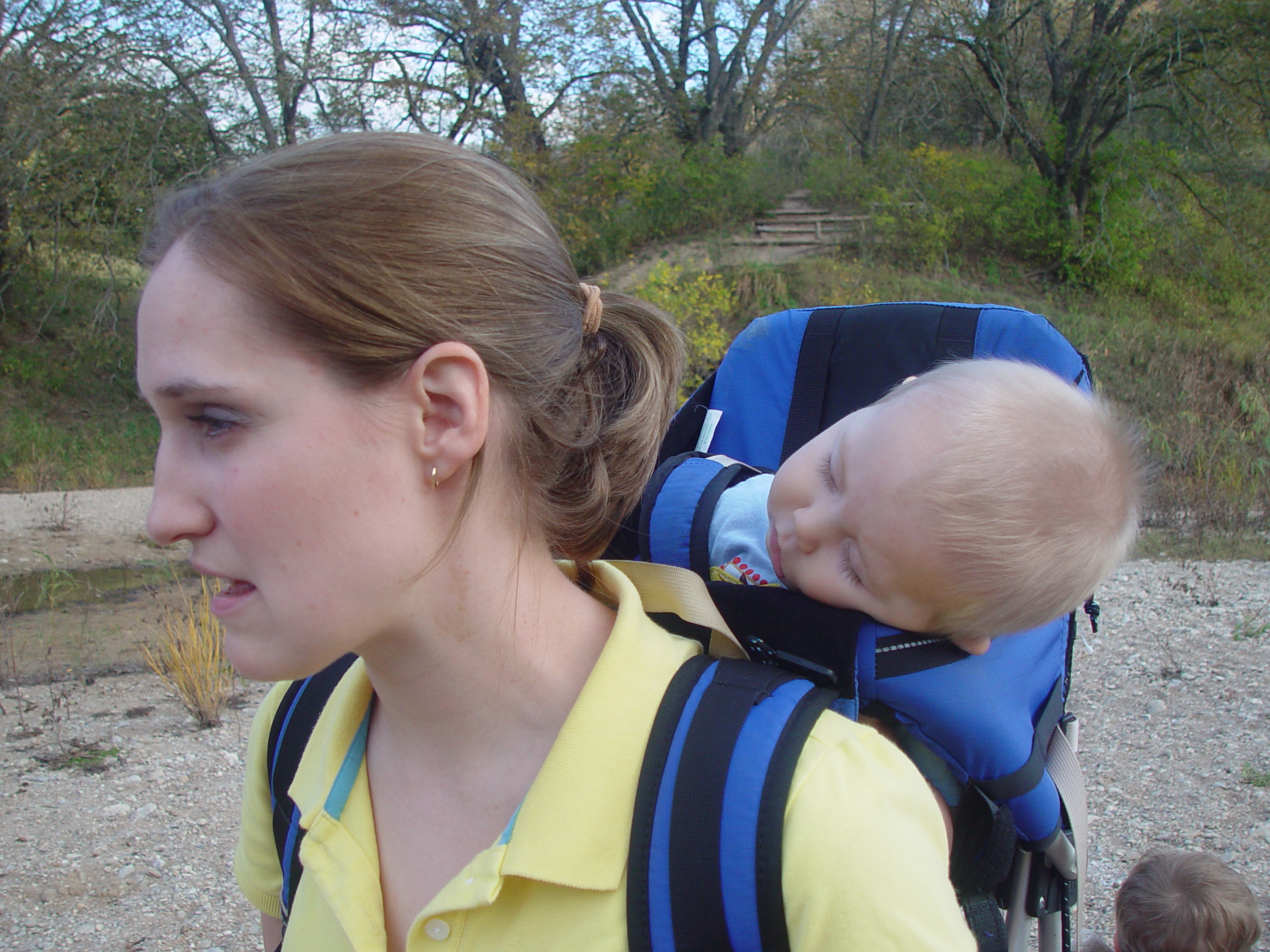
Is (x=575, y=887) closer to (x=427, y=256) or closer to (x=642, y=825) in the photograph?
(x=642, y=825)

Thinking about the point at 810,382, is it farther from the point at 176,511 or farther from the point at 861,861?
the point at 176,511

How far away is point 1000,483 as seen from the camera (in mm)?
1312

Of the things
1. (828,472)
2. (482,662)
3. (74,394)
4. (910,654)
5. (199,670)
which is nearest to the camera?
(482,662)

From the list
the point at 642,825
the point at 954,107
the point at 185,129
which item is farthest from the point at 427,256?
the point at 954,107

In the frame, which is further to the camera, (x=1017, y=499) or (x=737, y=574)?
(x=737, y=574)

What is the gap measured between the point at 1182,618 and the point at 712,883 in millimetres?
6701

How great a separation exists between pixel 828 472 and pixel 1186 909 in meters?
2.14

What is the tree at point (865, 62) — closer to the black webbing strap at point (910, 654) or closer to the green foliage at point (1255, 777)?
the green foliage at point (1255, 777)

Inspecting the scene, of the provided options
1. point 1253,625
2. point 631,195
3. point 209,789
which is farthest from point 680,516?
point 631,195

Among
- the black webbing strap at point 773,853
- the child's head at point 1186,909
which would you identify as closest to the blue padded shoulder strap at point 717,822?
the black webbing strap at point 773,853

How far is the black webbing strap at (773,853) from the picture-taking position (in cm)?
92

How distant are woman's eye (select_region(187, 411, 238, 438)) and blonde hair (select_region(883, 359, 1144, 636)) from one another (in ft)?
2.97

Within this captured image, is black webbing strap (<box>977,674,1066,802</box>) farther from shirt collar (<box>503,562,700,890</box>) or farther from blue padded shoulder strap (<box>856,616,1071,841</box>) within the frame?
shirt collar (<box>503,562,700,890</box>)

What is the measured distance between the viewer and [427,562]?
1.12 metres
